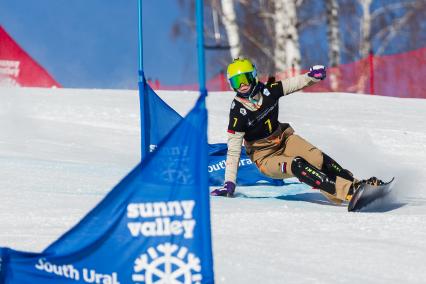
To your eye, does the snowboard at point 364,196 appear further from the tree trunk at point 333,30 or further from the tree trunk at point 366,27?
the tree trunk at point 366,27

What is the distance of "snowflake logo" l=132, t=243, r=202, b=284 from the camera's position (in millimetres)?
3896

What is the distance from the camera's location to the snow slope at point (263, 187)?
544 cm

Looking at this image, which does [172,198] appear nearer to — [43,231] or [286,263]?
[286,263]

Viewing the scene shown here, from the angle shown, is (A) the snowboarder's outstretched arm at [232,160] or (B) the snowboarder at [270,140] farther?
(A) the snowboarder's outstretched arm at [232,160]

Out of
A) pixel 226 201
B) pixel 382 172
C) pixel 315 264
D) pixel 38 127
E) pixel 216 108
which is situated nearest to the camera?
pixel 315 264

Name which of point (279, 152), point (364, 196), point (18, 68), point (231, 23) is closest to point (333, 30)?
point (231, 23)

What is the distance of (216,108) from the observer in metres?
14.2

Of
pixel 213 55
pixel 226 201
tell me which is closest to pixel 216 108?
pixel 226 201

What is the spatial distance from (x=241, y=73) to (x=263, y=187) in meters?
1.71

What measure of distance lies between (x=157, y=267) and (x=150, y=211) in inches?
8.4

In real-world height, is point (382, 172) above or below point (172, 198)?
below

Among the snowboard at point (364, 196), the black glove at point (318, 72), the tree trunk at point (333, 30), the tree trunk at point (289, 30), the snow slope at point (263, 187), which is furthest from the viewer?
the tree trunk at point (333, 30)

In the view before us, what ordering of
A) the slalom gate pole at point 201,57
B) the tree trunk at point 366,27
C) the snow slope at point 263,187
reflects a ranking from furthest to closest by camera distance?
the tree trunk at point 366,27
the snow slope at point 263,187
the slalom gate pole at point 201,57

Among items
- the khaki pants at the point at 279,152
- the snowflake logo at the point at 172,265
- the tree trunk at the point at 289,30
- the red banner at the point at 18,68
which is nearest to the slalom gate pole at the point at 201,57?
the snowflake logo at the point at 172,265
